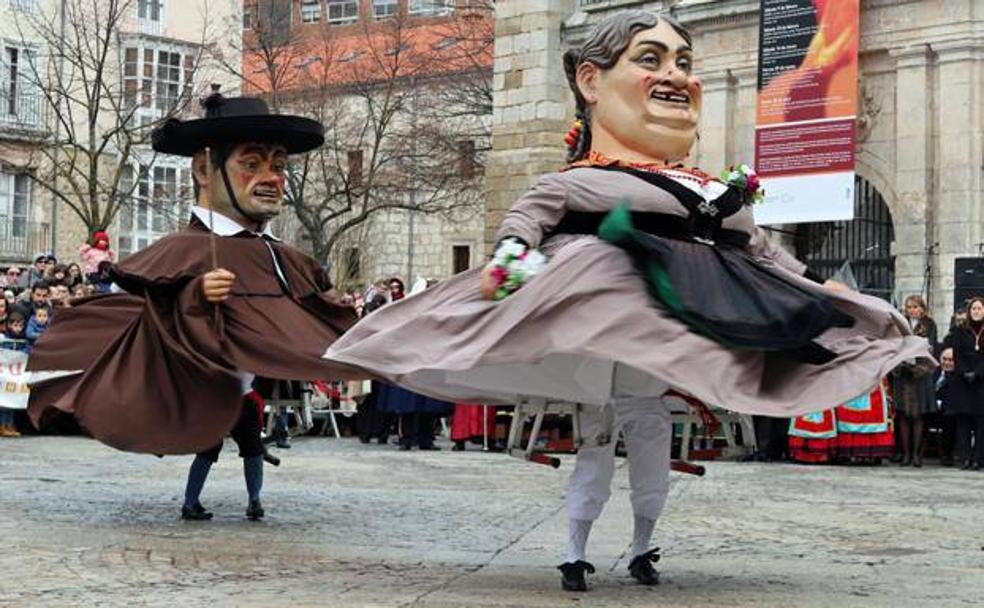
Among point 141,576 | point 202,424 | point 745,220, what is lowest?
point 141,576

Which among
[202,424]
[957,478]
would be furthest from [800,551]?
[957,478]

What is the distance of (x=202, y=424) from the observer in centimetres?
859

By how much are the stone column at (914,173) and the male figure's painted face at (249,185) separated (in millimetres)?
13067

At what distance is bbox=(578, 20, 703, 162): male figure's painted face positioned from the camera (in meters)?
7.00

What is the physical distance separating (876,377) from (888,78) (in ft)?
52.7

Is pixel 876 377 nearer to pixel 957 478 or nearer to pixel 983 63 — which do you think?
pixel 957 478

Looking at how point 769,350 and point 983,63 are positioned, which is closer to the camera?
point 769,350

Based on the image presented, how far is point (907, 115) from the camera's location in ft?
69.3

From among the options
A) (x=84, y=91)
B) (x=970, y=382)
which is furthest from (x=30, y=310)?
(x=84, y=91)

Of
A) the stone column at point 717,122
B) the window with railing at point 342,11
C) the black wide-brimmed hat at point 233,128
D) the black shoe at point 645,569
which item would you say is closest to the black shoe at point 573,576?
the black shoe at point 645,569

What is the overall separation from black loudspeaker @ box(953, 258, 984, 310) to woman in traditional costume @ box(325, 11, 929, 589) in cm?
1120

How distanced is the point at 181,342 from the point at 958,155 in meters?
14.1

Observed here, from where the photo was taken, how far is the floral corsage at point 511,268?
643 centimetres

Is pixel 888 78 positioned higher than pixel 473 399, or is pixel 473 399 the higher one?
pixel 888 78
